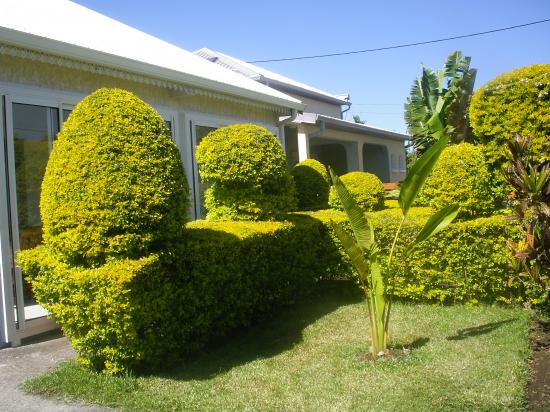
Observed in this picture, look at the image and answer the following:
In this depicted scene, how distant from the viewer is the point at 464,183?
7.33 meters

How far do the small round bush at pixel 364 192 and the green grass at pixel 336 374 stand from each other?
4187 millimetres

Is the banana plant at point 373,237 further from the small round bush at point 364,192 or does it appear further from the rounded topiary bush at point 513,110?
the small round bush at point 364,192

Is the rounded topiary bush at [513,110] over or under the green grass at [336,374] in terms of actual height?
over

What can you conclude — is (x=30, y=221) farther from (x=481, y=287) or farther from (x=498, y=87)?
(x=498, y=87)

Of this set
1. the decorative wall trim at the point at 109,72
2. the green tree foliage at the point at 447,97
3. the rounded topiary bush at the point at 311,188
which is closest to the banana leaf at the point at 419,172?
the decorative wall trim at the point at 109,72

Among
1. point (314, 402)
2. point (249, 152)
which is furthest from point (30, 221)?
point (314, 402)

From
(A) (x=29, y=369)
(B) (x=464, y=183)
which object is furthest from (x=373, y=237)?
(A) (x=29, y=369)

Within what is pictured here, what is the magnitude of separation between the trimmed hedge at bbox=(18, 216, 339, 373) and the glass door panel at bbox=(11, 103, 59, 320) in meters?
1.14

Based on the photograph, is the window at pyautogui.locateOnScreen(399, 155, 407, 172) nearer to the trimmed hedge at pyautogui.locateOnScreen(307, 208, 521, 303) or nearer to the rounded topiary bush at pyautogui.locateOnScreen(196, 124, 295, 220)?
the trimmed hedge at pyautogui.locateOnScreen(307, 208, 521, 303)

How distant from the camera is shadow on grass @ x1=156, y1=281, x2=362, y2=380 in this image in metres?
5.43

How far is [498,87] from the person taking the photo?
25.4 ft

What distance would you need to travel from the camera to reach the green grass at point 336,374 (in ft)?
14.5

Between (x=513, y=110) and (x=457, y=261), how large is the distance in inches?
97.4

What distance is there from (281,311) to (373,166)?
19.3 meters
